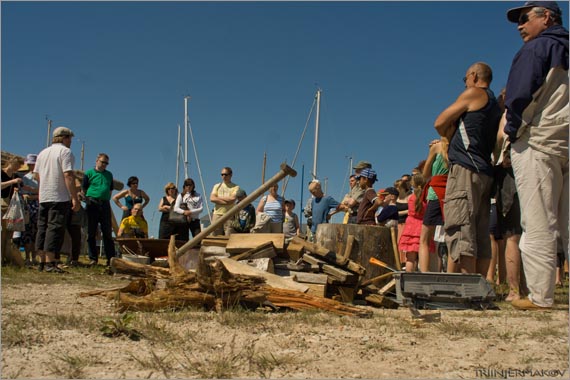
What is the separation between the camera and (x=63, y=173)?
7.88 metres

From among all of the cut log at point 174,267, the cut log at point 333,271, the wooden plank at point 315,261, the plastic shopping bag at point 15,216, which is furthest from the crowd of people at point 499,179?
the cut log at point 174,267

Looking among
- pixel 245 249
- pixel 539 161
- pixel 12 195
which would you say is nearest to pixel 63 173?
pixel 12 195

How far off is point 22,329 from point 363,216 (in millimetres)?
5280

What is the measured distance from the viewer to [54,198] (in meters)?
7.79

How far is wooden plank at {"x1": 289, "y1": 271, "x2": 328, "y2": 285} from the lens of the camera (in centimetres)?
507

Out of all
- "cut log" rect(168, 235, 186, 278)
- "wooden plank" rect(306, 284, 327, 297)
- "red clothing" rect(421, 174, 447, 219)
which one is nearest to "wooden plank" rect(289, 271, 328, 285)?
"wooden plank" rect(306, 284, 327, 297)

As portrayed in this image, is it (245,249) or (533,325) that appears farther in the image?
(245,249)

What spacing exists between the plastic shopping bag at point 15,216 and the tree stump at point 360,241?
4.70 meters

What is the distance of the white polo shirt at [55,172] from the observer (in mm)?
7816

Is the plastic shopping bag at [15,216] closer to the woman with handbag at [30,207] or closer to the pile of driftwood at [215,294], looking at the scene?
the woman with handbag at [30,207]

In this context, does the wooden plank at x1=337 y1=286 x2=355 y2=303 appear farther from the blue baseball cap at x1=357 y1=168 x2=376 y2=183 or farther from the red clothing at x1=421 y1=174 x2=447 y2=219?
the blue baseball cap at x1=357 y1=168 x2=376 y2=183

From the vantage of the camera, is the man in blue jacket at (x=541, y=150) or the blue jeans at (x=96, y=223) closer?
the man in blue jacket at (x=541, y=150)

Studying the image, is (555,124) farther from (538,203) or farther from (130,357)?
(130,357)

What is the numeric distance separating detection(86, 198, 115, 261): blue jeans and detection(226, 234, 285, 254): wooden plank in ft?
13.2
